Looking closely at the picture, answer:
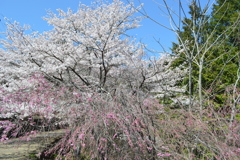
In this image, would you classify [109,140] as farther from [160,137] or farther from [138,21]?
[138,21]

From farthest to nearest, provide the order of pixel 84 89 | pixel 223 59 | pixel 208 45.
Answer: pixel 223 59
pixel 208 45
pixel 84 89

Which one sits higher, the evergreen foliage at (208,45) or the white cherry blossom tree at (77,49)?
the white cherry blossom tree at (77,49)

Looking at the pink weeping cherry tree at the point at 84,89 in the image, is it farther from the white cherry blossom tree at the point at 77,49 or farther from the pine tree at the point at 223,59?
the pine tree at the point at 223,59

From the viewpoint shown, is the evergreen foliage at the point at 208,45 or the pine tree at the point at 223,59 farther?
the pine tree at the point at 223,59

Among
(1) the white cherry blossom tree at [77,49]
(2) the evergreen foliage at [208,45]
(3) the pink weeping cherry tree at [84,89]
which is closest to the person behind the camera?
(3) the pink weeping cherry tree at [84,89]

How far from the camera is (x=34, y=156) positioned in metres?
5.02


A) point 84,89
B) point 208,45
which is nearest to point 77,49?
point 84,89

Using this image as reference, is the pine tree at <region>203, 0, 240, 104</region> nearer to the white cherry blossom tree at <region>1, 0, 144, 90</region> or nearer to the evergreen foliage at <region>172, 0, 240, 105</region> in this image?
the evergreen foliage at <region>172, 0, 240, 105</region>

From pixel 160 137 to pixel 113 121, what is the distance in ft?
2.60

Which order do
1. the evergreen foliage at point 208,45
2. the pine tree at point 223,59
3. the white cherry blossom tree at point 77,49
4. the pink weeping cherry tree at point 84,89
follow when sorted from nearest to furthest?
the pink weeping cherry tree at point 84,89 < the evergreen foliage at point 208,45 < the pine tree at point 223,59 < the white cherry blossom tree at point 77,49

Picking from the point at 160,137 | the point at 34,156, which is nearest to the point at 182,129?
the point at 160,137

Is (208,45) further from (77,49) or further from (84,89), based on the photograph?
(77,49)

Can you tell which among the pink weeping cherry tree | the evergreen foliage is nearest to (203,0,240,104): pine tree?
the evergreen foliage

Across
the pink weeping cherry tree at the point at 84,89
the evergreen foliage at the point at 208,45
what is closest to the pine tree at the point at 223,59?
the evergreen foliage at the point at 208,45
